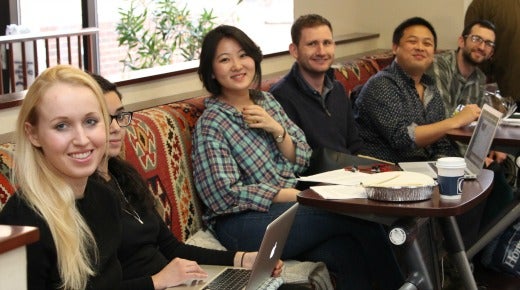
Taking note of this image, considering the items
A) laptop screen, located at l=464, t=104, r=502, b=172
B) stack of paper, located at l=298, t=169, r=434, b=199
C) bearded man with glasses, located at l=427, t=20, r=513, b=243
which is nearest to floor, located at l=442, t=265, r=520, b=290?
Result: bearded man with glasses, located at l=427, t=20, r=513, b=243

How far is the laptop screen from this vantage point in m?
3.07

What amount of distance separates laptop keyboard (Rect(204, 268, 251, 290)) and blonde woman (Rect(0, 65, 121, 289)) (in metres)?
0.35

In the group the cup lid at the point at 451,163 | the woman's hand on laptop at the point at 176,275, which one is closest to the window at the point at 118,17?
the cup lid at the point at 451,163

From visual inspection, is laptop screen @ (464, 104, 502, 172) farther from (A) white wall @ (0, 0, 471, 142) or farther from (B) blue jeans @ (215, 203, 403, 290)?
(A) white wall @ (0, 0, 471, 142)

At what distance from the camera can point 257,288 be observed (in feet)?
7.71

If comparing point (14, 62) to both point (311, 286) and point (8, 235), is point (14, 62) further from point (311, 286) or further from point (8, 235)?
point (8, 235)

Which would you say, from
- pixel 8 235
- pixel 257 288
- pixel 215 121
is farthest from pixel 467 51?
pixel 8 235

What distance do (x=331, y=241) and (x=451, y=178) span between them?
572 millimetres

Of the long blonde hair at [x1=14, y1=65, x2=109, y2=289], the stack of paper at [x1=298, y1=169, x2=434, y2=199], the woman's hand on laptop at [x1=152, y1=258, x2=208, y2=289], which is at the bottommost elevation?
the woman's hand on laptop at [x1=152, y1=258, x2=208, y2=289]

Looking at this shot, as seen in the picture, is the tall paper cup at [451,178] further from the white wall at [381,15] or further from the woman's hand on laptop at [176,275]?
the white wall at [381,15]

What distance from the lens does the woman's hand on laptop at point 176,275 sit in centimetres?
223

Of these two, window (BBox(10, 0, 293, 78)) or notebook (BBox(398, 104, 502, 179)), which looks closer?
notebook (BBox(398, 104, 502, 179))

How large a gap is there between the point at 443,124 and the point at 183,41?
11.7 feet

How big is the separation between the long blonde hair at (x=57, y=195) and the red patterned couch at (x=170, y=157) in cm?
81
